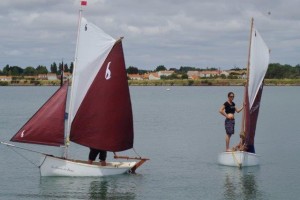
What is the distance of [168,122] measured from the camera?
5425 cm

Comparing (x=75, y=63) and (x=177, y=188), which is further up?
(x=75, y=63)

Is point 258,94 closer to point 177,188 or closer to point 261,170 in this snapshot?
point 261,170

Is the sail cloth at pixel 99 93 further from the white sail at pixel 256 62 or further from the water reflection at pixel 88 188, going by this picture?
the white sail at pixel 256 62

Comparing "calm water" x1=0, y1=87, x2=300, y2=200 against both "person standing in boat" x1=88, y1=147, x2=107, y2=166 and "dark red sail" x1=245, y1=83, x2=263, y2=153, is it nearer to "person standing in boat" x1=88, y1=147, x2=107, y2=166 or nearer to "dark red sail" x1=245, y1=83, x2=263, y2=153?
"person standing in boat" x1=88, y1=147, x2=107, y2=166

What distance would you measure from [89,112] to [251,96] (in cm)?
641

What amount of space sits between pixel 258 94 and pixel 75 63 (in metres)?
7.64

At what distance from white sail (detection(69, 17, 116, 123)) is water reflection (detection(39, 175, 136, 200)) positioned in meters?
2.24

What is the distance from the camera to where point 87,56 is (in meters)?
22.9

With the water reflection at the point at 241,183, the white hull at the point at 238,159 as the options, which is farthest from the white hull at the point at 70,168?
the white hull at the point at 238,159

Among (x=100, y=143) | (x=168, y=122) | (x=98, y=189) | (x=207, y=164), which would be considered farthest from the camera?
(x=168, y=122)

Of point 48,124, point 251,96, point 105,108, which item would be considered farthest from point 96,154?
point 251,96

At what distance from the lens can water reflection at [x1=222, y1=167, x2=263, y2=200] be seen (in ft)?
69.6

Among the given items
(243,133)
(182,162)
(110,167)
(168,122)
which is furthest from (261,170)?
(168,122)

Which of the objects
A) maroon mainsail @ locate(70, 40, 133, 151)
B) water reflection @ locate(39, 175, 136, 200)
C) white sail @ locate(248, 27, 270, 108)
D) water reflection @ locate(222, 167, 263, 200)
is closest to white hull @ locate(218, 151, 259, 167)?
water reflection @ locate(222, 167, 263, 200)
